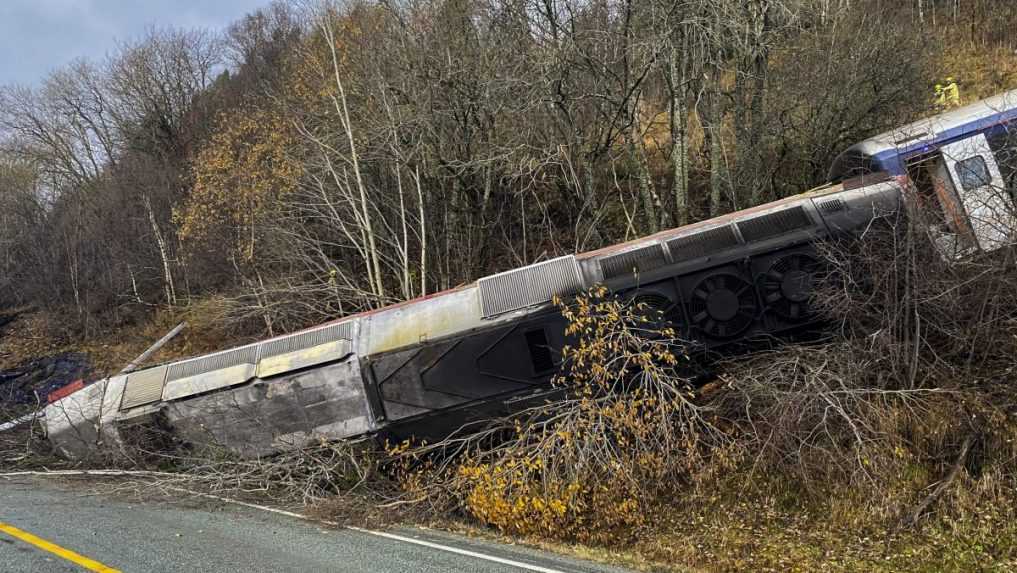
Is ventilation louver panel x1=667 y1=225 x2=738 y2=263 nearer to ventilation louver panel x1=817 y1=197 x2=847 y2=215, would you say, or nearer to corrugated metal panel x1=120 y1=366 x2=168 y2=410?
ventilation louver panel x1=817 y1=197 x2=847 y2=215

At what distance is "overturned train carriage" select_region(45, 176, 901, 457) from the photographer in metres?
8.45

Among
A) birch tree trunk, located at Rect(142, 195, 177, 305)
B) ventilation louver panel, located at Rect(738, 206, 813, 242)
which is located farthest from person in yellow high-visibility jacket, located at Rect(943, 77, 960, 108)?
birch tree trunk, located at Rect(142, 195, 177, 305)

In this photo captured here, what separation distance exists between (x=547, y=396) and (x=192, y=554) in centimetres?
448

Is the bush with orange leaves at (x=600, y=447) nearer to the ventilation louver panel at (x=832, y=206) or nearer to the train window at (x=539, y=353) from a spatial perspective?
the train window at (x=539, y=353)

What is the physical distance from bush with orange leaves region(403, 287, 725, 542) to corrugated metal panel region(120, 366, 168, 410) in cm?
473

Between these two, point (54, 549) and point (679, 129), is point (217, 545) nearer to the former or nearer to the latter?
point (54, 549)

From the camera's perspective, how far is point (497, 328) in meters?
8.67

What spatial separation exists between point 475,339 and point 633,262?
244cm

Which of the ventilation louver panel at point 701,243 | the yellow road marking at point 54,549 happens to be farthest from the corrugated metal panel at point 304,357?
the ventilation louver panel at point 701,243

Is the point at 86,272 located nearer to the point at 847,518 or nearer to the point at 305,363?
the point at 305,363

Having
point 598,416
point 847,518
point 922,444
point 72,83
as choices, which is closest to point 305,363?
point 598,416

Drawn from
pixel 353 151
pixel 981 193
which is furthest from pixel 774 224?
pixel 353 151

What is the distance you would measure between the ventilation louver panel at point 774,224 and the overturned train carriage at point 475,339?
0.05 ft

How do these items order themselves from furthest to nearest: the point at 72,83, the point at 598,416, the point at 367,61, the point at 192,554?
the point at 72,83, the point at 367,61, the point at 598,416, the point at 192,554
